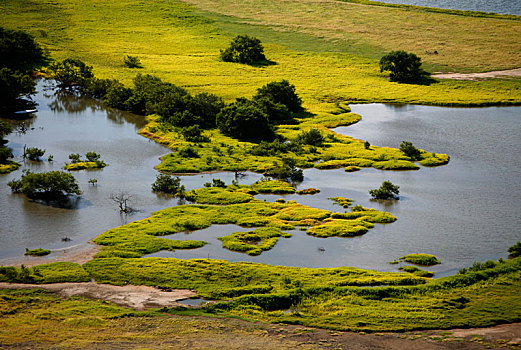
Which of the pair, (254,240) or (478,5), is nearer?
(254,240)

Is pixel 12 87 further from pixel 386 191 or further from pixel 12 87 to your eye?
pixel 386 191

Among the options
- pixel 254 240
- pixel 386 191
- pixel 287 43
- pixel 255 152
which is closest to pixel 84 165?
pixel 255 152

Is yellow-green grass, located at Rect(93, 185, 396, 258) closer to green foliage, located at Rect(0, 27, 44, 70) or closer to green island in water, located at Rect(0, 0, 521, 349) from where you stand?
green island in water, located at Rect(0, 0, 521, 349)

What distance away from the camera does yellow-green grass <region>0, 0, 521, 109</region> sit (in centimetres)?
10075

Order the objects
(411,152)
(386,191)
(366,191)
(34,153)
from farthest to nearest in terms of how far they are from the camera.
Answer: (411,152) < (34,153) < (366,191) < (386,191)

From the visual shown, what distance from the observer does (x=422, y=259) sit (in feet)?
146

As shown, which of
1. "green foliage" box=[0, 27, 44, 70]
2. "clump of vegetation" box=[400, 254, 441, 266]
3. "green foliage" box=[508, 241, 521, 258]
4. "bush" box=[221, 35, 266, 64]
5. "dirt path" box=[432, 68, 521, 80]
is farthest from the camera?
"bush" box=[221, 35, 266, 64]

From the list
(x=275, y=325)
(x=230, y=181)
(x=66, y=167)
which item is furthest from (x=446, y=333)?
(x=66, y=167)

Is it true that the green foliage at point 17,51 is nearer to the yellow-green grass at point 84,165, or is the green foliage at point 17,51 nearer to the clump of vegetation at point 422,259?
the yellow-green grass at point 84,165

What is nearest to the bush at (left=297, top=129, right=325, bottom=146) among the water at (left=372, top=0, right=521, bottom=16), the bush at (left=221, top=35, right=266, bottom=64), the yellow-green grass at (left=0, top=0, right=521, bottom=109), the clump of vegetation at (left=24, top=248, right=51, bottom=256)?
the yellow-green grass at (left=0, top=0, right=521, bottom=109)

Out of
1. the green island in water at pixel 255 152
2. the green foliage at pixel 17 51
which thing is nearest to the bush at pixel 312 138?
the green island in water at pixel 255 152

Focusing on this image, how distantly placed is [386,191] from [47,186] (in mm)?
32353

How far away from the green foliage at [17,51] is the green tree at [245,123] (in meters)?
47.6

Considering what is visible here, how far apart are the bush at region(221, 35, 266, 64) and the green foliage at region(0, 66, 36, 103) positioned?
40.8m
